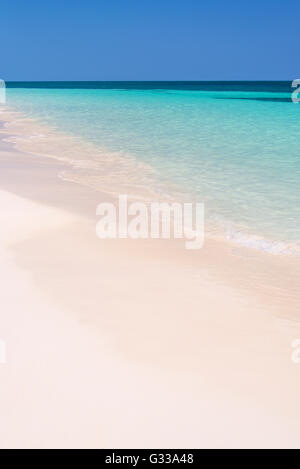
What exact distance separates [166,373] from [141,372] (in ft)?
0.40

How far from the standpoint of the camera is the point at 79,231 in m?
4.90

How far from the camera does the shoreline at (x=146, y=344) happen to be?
2.18 metres

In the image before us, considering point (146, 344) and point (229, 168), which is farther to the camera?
point (229, 168)

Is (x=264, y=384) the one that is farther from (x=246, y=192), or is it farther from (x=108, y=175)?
(x=108, y=175)

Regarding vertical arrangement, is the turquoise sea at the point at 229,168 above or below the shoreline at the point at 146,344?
above

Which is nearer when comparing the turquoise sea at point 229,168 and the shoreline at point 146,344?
the shoreline at point 146,344

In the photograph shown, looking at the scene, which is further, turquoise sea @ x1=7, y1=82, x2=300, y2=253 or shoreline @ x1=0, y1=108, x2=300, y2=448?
turquoise sea @ x1=7, y1=82, x2=300, y2=253

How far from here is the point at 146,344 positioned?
9.23 ft

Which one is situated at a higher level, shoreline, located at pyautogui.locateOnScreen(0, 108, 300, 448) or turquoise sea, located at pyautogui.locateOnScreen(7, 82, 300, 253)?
turquoise sea, located at pyautogui.locateOnScreen(7, 82, 300, 253)

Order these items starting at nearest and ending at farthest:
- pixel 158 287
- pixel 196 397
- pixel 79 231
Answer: pixel 196 397 → pixel 158 287 → pixel 79 231

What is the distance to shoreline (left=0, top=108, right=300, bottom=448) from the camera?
2178mm

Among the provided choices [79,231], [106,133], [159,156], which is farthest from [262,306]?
[106,133]

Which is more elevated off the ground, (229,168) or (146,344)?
(229,168)
